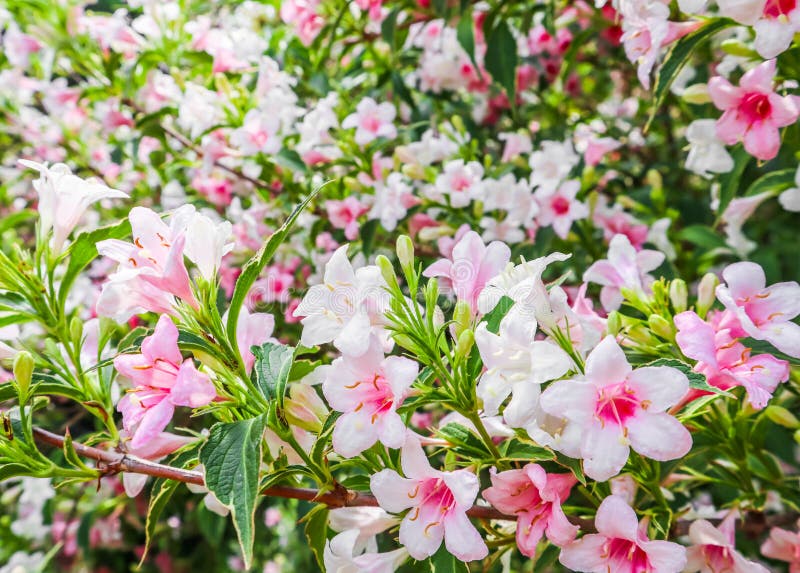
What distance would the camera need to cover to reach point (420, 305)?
41.6 inches

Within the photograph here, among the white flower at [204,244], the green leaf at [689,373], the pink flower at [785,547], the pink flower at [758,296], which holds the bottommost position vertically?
the pink flower at [785,547]

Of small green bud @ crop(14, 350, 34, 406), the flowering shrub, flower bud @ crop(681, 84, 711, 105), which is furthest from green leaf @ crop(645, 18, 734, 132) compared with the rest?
small green bud @ crop(14, 350, 34, 406)

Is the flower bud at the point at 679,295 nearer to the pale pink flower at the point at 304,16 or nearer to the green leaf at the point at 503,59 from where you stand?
the green leaf at the point at 503,59

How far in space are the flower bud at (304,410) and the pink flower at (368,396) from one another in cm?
11

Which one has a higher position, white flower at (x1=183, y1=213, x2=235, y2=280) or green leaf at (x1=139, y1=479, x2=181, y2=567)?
white flower at (x1=183, y1=213, x2=235, y2=280)

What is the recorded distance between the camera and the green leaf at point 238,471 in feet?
2.50

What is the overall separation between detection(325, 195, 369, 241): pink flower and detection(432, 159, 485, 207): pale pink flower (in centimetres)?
22

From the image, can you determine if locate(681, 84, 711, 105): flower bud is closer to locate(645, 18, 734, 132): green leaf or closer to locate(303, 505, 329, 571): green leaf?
locate(645, 18, 734, 132): green leaf

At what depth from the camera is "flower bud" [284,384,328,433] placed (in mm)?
969

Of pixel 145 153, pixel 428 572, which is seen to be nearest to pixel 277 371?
pixel 428 572

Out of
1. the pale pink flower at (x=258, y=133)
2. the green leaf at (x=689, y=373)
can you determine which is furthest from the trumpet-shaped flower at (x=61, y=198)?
the pale pink flower at (x=258, y=133)

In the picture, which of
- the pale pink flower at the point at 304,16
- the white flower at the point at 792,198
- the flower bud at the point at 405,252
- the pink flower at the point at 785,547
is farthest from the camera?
the pale pink flower at the point at 304,16

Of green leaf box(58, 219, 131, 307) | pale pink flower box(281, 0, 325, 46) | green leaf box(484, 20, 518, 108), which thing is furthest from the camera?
pale pink flower box(281, 0, 325, 46)

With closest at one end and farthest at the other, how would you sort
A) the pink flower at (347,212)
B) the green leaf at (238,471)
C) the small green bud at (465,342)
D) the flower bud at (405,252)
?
1. the green leaf at (238,471)
2. the small green bud at (465,342)
3. the flower bud at (405,252)
4. the pink flower at (347,212)
